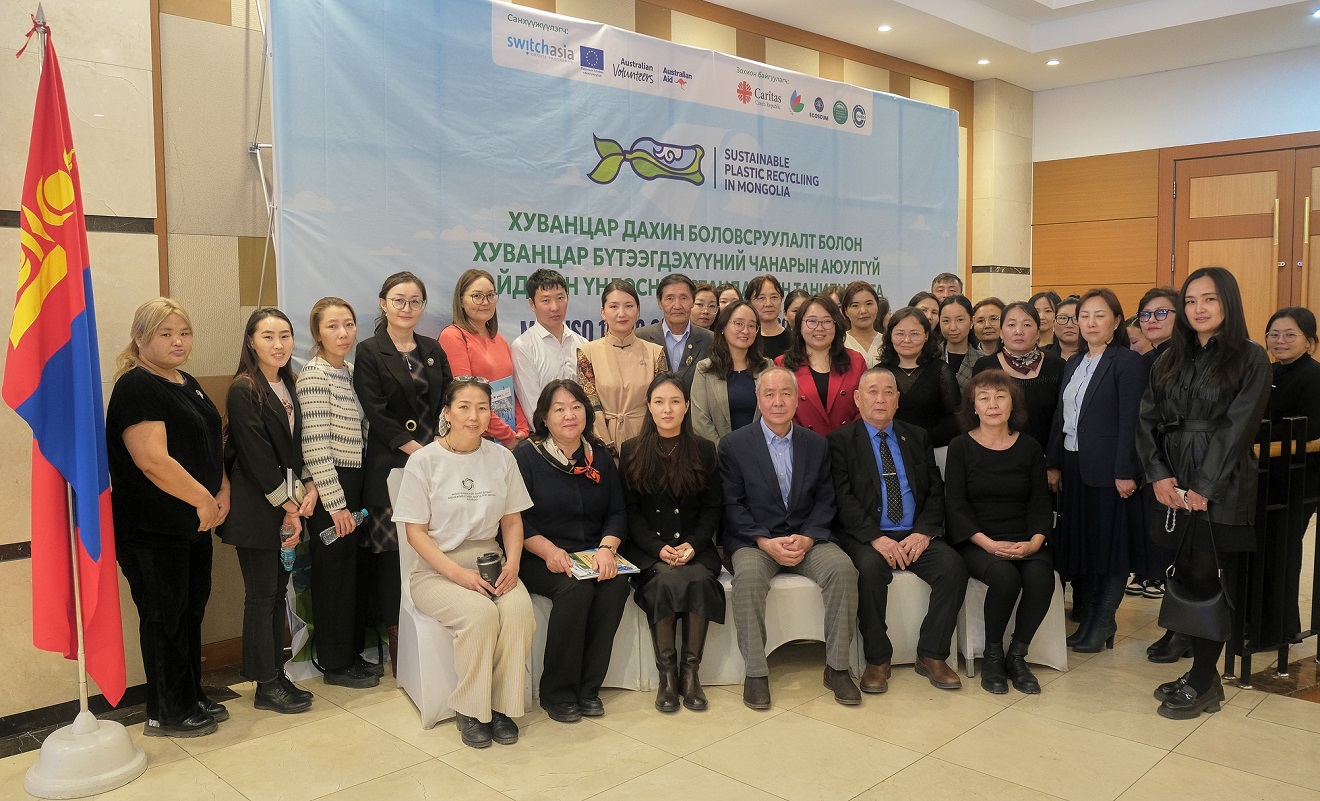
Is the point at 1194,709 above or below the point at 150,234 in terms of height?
below

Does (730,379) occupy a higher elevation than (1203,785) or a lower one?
higher

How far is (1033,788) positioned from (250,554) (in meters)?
2.78

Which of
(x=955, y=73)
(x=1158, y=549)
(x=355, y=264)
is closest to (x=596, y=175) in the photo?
(x=355, y=264)

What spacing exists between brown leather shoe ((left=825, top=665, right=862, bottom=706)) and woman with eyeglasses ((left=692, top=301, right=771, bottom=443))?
1.10m

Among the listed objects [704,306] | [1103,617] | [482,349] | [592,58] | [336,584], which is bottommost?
[1103,617]

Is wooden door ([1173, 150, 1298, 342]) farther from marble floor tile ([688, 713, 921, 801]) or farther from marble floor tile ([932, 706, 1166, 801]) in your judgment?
marble floor tile ([688, 713, 921, 801])

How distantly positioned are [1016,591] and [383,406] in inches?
103

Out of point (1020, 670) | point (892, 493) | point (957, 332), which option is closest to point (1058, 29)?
point (957, 332)

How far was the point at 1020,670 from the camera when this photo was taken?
375 centimetres

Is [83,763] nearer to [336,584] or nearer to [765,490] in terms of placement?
[336,584]

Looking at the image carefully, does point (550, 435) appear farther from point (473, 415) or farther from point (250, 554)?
point (250, 554)

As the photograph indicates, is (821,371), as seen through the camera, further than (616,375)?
Yes

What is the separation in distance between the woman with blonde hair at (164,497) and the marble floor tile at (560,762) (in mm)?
1038

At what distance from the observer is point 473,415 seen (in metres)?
3.37
